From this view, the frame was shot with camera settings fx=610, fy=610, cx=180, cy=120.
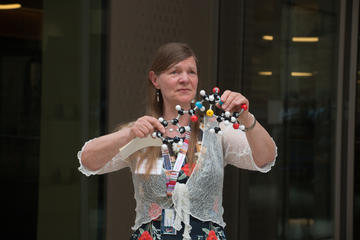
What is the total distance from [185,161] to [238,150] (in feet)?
0.71

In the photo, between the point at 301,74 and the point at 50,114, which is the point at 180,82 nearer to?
the point at 50,114

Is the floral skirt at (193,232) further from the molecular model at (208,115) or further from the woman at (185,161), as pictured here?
the molecular model at (208,115)

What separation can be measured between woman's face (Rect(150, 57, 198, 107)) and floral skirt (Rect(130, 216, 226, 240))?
46cm

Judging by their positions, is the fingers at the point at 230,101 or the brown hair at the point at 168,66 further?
the brown hair at the point at 168,66

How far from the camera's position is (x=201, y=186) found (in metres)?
2.31

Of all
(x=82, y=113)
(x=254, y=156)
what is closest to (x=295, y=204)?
(x=82, y=113)

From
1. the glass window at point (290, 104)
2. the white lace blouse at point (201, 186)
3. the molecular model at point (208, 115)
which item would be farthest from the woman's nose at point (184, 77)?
the glass window at point (290, 104)

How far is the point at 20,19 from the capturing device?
15.1 ft

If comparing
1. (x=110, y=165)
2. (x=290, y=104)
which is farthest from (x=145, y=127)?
(x=290, y=104)

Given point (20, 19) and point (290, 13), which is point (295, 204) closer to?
point (290, 13)

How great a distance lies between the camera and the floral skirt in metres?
2.30

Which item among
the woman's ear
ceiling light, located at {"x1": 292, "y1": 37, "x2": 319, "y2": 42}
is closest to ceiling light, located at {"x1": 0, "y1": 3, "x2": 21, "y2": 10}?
ceiling light, located at {"x1": 292, "y1": 37, "x2": 319, "y2": 42}

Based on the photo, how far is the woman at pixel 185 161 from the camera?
2287mm

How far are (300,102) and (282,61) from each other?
38 cm
